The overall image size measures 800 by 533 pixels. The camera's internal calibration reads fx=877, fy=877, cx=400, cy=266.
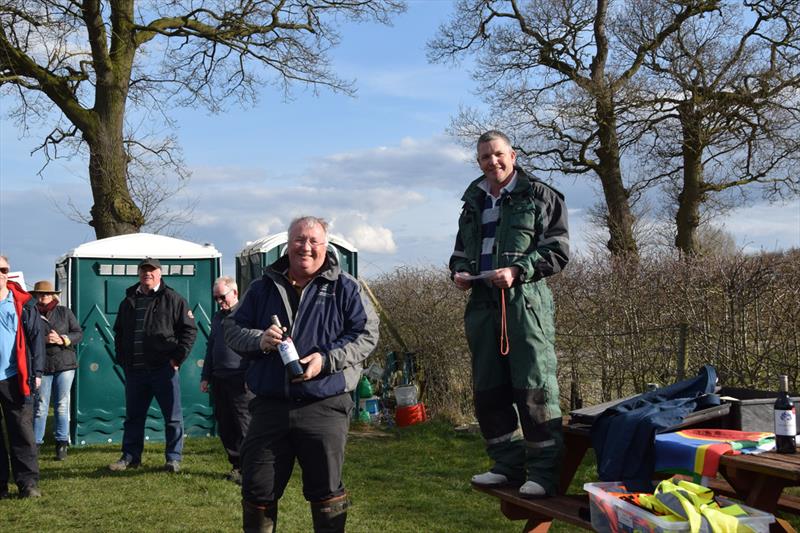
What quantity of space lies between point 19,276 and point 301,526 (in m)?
4.28

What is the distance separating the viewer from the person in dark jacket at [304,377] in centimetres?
418

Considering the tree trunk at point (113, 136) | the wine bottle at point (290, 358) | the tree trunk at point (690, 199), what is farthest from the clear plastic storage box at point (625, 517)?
the tree trunk at point (690, 199)

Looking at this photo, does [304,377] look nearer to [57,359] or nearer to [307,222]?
[307,222]

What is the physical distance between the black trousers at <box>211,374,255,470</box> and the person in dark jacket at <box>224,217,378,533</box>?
332 centimetres

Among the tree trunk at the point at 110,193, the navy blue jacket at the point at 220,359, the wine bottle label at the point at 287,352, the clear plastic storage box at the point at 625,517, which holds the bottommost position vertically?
the clear plastic storage box at the point at 625,517

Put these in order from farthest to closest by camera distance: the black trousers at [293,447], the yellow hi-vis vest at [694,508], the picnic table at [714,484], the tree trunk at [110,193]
Answer: the tree trunk at [110,193] < the black trousers at [293,447] < the picnic table at [714,484] < the yellow hi-vis vest at [694,508]

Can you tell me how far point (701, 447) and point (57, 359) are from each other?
7.77 metres

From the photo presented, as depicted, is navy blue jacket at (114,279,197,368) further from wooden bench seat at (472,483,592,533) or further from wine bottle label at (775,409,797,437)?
wine bottle label at (775,409,797,437)

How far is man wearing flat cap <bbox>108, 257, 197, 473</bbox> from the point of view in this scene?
27.5 feet

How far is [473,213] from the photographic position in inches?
175

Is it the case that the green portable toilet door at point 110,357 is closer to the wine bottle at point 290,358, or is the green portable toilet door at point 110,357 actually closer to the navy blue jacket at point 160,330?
the navy blue jacket at point 160,330

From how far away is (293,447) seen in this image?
14.0ft

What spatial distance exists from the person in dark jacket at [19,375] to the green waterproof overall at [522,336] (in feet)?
14.3

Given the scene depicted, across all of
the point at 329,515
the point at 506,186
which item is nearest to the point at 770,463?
the point at 506,186
